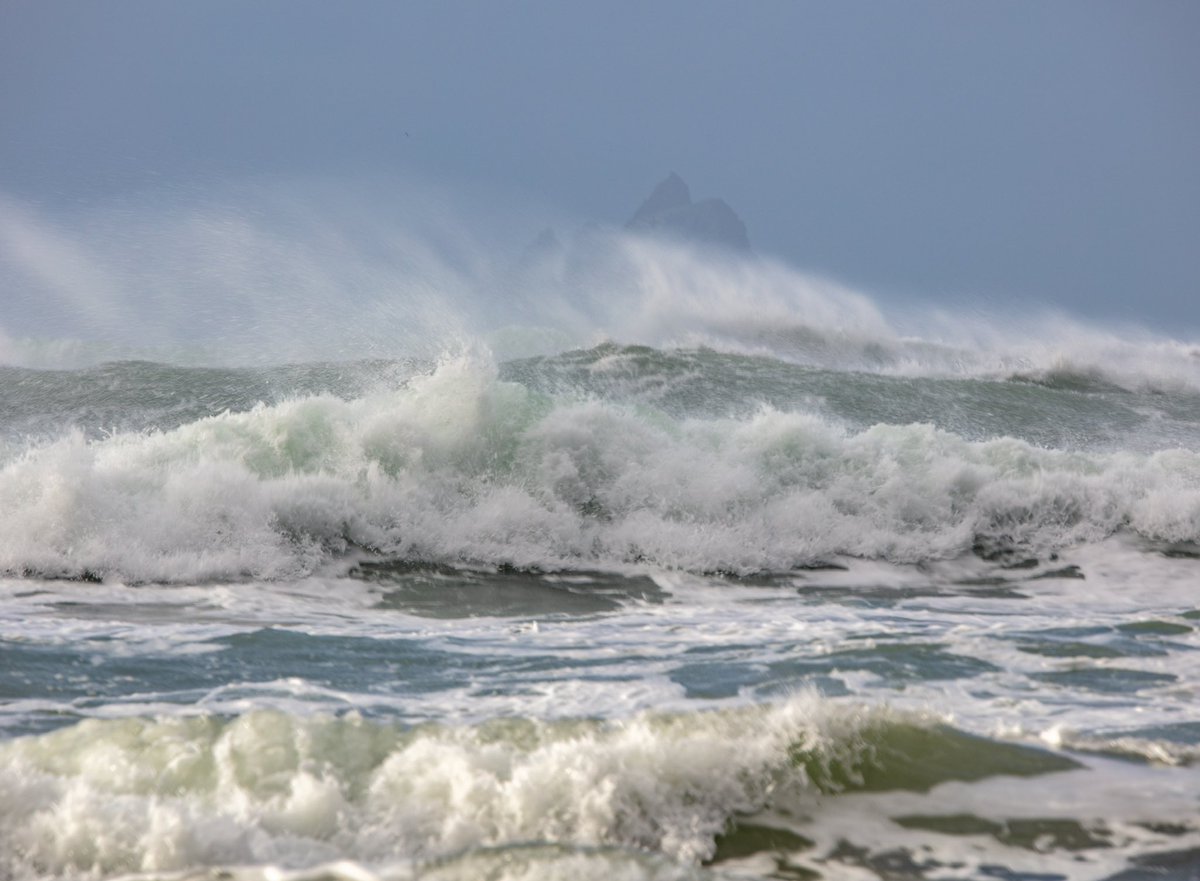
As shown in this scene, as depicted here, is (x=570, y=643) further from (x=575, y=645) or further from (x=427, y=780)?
(x=427, y=780)

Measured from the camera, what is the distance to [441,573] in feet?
28.7

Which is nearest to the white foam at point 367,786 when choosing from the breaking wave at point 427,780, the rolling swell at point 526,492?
the breaking wave at point 427,780

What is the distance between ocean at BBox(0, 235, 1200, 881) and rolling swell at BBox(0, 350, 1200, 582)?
0.11ft

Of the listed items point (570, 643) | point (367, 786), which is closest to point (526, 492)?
point (570, 643)

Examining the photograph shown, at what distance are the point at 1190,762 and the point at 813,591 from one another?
4358mm

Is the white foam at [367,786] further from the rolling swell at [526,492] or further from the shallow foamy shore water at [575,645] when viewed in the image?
the rolling swell at [526,492]

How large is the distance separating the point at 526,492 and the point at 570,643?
3677 mm

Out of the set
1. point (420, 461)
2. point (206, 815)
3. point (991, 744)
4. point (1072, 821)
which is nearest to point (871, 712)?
point (991, 744)

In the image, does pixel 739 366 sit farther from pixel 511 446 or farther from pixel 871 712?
pixel 871 712

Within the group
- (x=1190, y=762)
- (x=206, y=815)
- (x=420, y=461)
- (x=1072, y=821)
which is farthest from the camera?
(x=420, y=461)

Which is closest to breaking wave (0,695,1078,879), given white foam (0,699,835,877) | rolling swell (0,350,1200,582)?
white foam (0,699,835,877)

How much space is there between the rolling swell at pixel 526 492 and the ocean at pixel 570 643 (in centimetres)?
3

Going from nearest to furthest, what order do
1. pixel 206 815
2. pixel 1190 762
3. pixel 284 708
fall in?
1. pixel 206 815
2. pixel 1190 762
3. pixel 284 708

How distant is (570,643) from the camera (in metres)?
6.45
